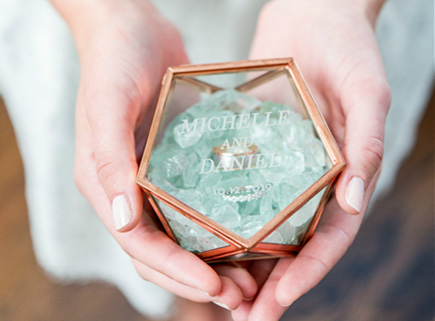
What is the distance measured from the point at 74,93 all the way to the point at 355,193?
530mm

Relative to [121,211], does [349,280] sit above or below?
below

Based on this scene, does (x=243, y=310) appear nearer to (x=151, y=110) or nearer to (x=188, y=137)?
(x=188, y=137)

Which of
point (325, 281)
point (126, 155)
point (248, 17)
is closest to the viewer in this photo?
point (126, 155)

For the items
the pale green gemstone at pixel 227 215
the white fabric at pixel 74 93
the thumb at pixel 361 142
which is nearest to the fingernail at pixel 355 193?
the thumb at pixel 361 142

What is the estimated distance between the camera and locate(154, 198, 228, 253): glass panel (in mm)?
426

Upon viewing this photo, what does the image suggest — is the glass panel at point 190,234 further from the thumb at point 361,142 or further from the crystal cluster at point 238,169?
the thumb at point 361,142

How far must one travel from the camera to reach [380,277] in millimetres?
1007

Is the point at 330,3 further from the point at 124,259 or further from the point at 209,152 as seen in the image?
the point at 124,259

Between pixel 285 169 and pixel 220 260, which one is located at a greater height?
pixel 285 169

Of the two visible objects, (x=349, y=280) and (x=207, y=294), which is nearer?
(x=207, y=294)

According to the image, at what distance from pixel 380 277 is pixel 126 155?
0.80m

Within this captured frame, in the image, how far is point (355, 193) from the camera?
43cm

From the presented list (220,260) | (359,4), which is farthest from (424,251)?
(220,260)

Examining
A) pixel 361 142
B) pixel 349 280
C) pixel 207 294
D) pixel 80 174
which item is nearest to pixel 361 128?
pixel 361 142
